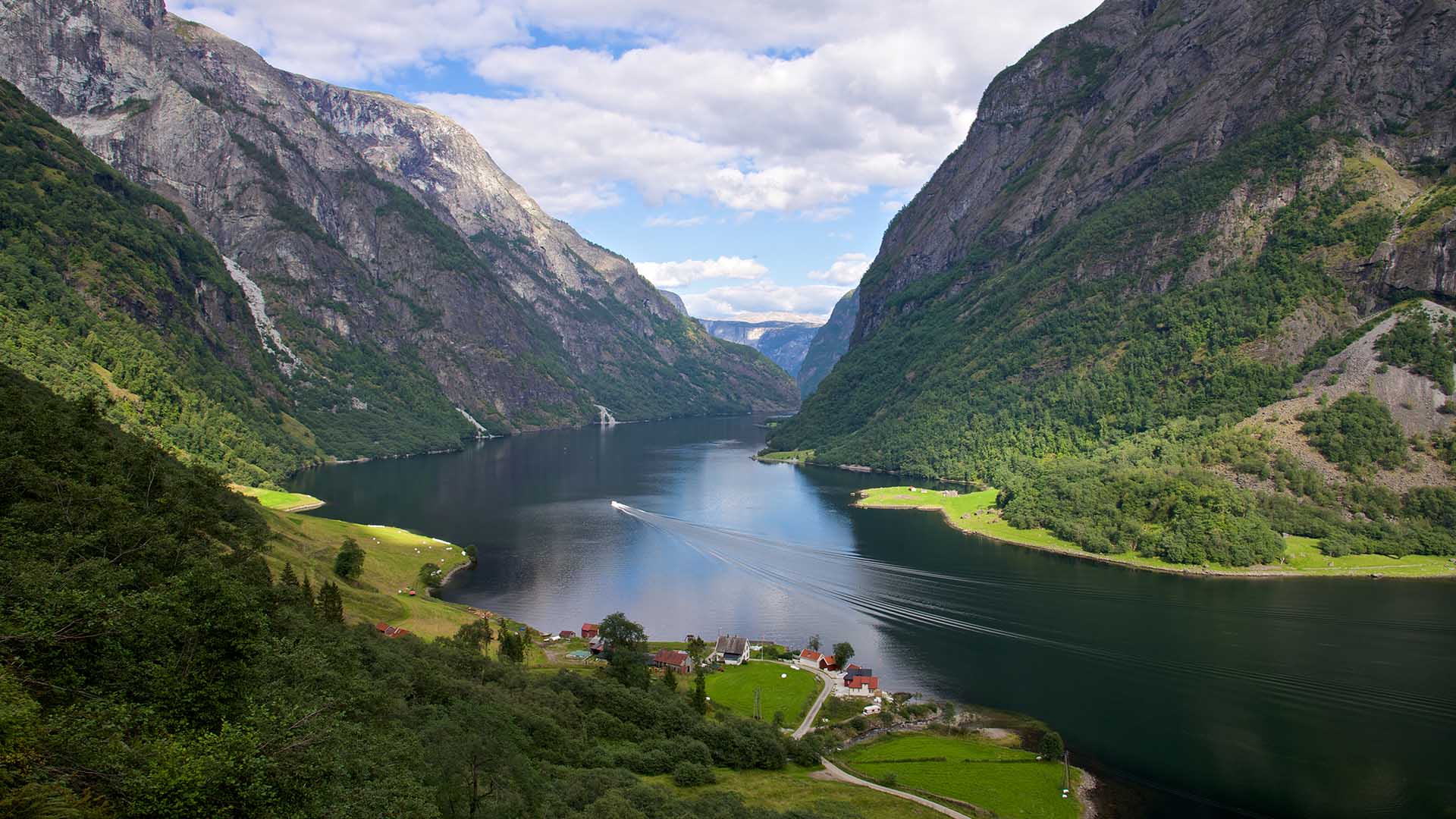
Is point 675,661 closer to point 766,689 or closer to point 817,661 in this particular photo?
point 766,689

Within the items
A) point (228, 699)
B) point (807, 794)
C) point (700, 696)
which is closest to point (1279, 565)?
point (700, 696)

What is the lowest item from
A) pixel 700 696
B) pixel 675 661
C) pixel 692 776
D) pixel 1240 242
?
pixel 675 661

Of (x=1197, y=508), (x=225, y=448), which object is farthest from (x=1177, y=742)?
(x=225, y=448)

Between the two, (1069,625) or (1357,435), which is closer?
(1069,625)

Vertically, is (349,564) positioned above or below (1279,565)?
above

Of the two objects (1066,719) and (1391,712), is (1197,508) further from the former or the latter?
(1066,719)

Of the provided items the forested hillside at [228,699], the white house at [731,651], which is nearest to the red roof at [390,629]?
the forested hillside at [228,699]

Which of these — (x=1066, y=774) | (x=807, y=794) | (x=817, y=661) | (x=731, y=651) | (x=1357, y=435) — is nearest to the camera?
(x=807, y=794)
